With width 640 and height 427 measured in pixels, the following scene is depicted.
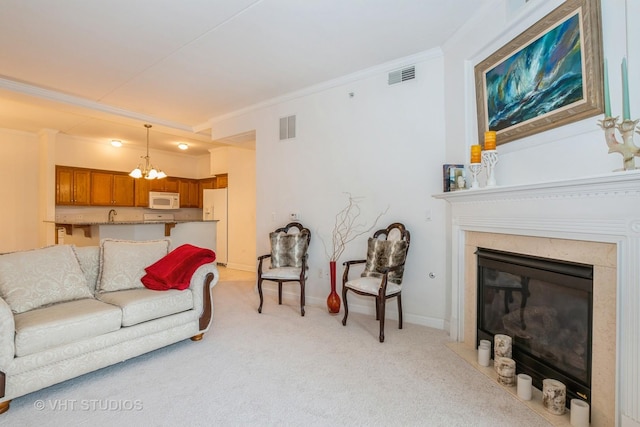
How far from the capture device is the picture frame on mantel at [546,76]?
5.83 feet

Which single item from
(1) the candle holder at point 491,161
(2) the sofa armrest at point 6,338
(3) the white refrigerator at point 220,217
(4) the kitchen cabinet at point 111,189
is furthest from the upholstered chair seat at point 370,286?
(4) the kitchen cabinet at point 111,189

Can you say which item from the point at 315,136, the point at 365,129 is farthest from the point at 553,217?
the point at 315,136

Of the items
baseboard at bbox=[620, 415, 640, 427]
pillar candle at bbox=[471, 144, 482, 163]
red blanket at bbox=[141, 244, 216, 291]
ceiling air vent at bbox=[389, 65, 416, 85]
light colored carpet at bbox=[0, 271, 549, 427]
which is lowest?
light colored carpet at bbox=[0, 271, 549, 427]

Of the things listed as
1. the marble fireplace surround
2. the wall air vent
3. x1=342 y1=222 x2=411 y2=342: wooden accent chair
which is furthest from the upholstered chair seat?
the wall air vent

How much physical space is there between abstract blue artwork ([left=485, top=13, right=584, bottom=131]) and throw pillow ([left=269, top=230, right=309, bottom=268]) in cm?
234

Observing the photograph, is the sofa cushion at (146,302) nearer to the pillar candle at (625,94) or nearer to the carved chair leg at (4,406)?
the carved chair leg at (4,406)

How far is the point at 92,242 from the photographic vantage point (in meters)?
4.65

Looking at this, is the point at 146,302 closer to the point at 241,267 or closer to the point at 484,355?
the point at 484,355

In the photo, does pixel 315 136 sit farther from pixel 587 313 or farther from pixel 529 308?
pixel 587 313

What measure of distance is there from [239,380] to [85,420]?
0.86 metres

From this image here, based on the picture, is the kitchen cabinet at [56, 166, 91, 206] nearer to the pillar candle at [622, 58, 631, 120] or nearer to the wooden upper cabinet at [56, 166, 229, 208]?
the wooden upper cabinet at [56, 166, 229, 208]

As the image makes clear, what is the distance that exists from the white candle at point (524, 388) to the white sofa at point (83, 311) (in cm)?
243

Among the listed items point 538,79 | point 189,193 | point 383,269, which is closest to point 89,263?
point 383,269

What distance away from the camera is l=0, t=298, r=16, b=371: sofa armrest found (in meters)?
1.85
